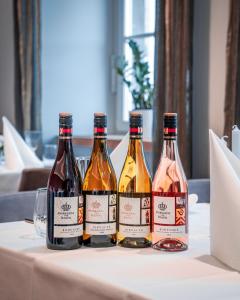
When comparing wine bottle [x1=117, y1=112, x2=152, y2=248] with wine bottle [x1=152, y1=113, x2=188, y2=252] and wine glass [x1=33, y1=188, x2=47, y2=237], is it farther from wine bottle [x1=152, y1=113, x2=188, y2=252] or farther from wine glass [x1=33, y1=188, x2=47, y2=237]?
wine glass [x1=33, y1=188, x2=47, y2=237]

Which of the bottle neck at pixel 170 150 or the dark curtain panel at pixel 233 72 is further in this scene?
the dark curtain panel at pixel 233 72

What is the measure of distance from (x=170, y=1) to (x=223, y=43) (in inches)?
14.6

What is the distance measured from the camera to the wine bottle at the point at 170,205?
104 centimetres

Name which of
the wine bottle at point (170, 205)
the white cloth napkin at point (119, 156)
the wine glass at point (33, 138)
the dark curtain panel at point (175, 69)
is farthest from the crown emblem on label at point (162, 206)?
the wine glass at point (33, 138)

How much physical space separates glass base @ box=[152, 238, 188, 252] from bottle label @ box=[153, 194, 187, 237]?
0.02 m

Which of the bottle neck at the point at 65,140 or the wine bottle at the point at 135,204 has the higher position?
the bottle neck at the point at 65,140

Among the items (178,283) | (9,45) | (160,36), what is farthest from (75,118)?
(178,283)

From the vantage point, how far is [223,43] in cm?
273

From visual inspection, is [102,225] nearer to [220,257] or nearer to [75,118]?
[220,257]

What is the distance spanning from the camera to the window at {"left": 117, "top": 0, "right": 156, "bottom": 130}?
13.0 feet

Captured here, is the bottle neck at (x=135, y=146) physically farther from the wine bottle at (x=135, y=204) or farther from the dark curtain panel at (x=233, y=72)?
the dark curtain panel at (x=233, y=72)

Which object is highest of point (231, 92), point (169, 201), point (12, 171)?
point (231, 92)

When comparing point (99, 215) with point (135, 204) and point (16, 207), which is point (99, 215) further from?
point (16, 207)

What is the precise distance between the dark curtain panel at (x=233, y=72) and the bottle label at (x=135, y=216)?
1573 mm
